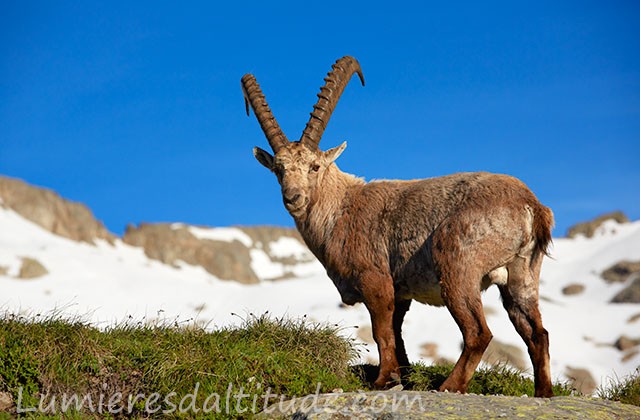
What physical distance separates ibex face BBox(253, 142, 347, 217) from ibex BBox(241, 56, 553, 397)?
0.07 feet

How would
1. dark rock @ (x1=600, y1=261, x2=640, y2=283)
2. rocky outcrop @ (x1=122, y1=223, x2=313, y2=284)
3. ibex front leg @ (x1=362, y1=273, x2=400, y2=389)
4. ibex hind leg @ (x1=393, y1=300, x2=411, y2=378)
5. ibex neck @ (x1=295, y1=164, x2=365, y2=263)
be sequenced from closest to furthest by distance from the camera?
ibex front leg @ (x1=362, y1=273, x2=400, y2=389) < ibex hind leg @ (x1=393, y1=300, x2=411, y2=378) < ibex neck @ (x1=295, y1=164, x2=365, y2=263) < rocky outcrop @ (x1=122, y1=223, x2=313, y2=284) < dark rock @ (x1=600, y1=261, x2=640, y2=283)

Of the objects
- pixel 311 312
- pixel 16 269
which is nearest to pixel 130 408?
pixel 311 312

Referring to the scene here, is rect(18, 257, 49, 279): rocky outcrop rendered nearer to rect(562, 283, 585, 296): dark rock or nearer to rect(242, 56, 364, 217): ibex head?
rect(242, 56, 364, 217): ibex head

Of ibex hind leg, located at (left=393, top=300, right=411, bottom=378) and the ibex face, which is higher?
the ibex face

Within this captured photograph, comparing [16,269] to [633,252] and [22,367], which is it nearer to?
[22,367]

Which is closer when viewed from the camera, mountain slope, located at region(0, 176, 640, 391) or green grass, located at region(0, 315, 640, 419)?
green grass, located at region(0, 315, 640, 419)

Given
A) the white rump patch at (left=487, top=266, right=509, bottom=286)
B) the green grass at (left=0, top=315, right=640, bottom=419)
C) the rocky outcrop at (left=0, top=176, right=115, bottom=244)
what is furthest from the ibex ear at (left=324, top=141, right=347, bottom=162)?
the rocky outcrop at (left=0, top=176, right=115, bottom=244)

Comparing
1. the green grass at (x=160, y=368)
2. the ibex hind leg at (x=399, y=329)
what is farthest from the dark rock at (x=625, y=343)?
the green grass at (x=160, y=368)

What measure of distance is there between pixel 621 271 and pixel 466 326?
19191 cm

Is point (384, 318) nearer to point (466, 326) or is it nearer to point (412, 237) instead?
point (412, 237)

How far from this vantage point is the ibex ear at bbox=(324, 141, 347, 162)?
1459 cm

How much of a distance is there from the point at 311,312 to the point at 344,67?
80818mm

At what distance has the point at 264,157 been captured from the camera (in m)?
14.6

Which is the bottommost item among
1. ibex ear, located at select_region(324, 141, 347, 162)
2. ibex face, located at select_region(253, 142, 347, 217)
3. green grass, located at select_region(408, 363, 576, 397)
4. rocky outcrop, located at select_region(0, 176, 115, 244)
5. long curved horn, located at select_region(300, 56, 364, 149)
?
green grass, located at select_region(408, 363, 576, 397)
